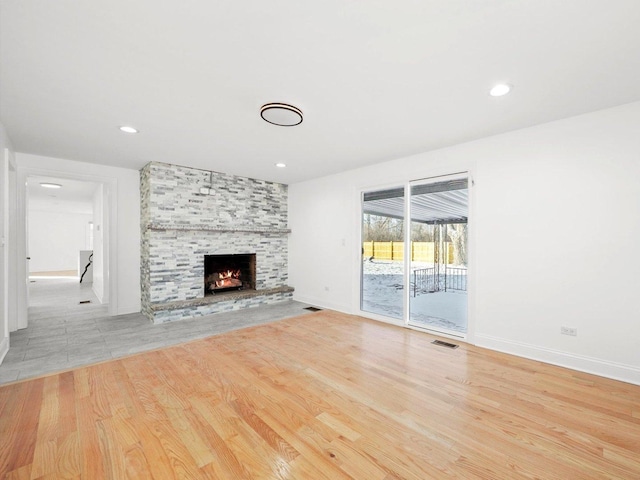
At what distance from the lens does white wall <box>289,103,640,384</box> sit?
101 inches

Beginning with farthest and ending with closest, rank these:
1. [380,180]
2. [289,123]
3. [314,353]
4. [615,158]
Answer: [380,180] → [314,353] → [289,123] → [615,158]

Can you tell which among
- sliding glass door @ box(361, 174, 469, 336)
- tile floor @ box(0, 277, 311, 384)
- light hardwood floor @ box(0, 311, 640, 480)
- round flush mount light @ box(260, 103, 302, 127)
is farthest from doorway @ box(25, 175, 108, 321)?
sliding glass door @ box(361, 174, 469, 336)

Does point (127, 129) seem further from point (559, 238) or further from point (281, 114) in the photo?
point (559, 238)

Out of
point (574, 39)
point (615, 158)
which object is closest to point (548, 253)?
point (615, 158)

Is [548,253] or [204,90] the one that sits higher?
[204,90]

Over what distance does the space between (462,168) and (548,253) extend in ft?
4.43

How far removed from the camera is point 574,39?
5.64 feet

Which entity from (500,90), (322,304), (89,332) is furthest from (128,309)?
(500,90)

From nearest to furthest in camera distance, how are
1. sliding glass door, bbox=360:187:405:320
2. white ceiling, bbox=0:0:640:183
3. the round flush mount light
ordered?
white ceiling, bbox=0:0:640:183 < the round flush mount light < sliding glass door, bbox=360:187:405:320

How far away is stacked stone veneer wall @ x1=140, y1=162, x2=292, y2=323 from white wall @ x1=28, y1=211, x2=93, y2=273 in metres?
9.46

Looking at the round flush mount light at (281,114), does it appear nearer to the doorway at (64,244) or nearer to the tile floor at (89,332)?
the tile floor at (89,332)

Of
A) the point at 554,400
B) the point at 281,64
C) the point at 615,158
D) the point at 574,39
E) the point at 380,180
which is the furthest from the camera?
the point at 380,180

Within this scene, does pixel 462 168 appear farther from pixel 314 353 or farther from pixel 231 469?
pixel 231 469

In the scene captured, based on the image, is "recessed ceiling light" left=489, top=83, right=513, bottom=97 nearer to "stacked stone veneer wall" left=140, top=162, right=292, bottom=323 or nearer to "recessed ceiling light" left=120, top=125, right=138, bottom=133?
"recessed ceiling light" left=120, top=125, right=138, bottom=133
